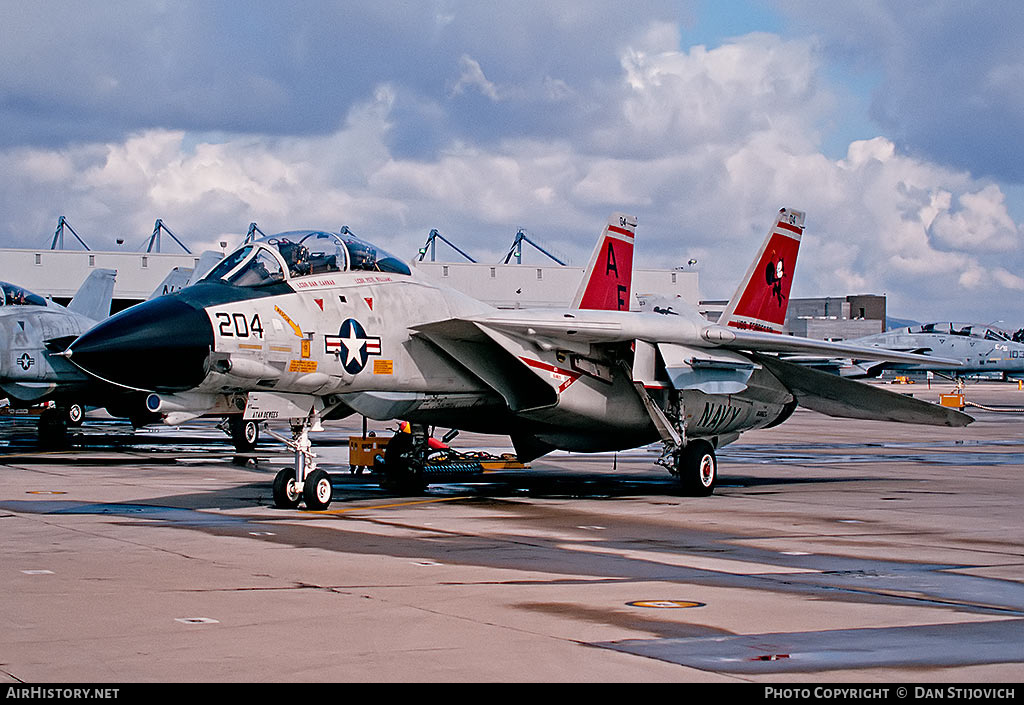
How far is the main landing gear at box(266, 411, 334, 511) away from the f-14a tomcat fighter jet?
2 centimetres

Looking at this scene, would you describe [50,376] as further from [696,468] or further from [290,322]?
[696,468]

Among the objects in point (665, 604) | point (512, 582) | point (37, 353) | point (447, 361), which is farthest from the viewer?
point (37, 353)

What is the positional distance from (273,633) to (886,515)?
8.54m

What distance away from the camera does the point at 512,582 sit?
307 inches

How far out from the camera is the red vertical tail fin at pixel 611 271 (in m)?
19.5

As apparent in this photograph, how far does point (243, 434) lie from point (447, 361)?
10501 mm

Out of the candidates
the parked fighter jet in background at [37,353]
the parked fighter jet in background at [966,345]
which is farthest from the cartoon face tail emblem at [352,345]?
the parked fighter jet in background at [966,345]

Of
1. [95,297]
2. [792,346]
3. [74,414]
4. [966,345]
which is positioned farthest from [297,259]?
[966,345]

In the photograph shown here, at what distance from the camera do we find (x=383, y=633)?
5996 mm

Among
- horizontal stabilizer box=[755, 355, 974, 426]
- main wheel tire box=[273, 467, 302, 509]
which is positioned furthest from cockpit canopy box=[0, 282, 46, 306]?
horizontal stabilizer box=[755, 355, 974, 426]

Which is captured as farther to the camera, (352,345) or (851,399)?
(851,399)

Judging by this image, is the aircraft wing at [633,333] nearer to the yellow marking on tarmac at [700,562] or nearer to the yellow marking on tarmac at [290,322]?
the yellow marking on tarmac at [290,322]

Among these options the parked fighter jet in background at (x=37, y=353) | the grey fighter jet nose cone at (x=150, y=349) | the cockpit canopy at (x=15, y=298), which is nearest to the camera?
the grey fighter jet nose cone at (x=150, y=349)

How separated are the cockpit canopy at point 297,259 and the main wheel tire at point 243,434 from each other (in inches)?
411
